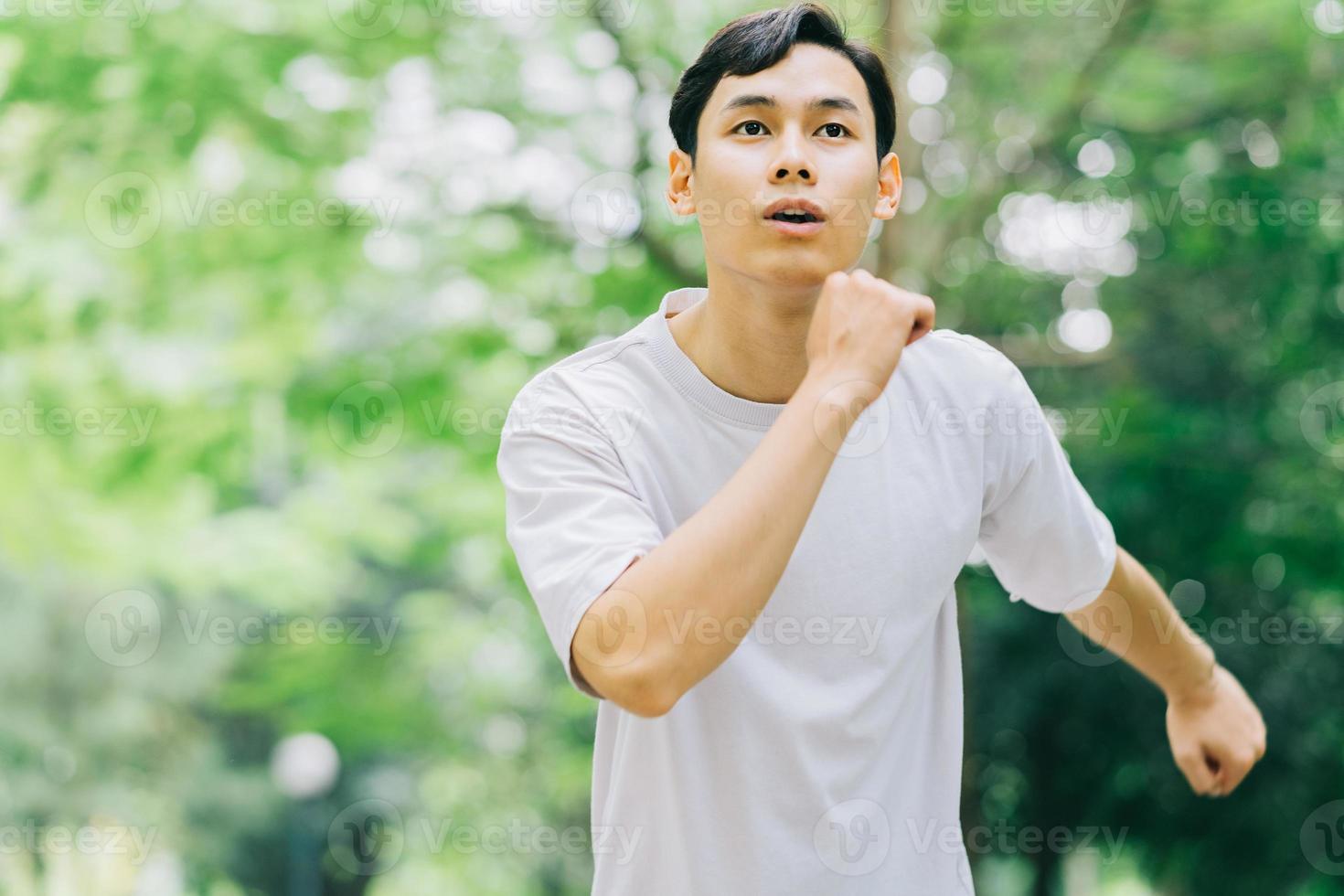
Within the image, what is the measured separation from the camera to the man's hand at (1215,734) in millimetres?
2467

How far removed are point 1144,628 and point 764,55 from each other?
125cm

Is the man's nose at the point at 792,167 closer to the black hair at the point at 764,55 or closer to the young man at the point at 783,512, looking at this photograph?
the young man at the point at 783,512

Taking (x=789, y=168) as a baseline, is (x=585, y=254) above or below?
below

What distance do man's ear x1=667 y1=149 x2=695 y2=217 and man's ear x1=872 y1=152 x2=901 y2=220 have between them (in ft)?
1.13

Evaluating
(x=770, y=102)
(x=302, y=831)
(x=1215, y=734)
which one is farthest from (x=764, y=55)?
(x=302, y=831)

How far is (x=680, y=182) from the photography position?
7.82 ft

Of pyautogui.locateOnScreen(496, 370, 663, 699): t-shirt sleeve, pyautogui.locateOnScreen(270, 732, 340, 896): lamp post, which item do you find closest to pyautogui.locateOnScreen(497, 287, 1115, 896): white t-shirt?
pyautogui.locateOnScreen(496, 370, 663, 699): t-shirt sleeve

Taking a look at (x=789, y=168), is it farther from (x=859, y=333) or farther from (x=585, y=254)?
(x=585, y=254)

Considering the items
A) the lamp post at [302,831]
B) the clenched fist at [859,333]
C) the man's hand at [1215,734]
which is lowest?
the lamp post at [302,831]

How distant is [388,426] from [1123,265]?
11.9ft

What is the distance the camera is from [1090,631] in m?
2.53

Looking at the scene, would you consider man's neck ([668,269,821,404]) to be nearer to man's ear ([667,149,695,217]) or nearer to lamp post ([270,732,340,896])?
man's ear ([667,149,695,217])

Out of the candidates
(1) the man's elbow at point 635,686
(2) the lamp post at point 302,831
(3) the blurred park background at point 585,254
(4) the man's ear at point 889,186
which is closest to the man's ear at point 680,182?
(4) the man's ear at point 889,186

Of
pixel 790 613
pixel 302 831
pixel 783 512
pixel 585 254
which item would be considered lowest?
pixel 302 831
